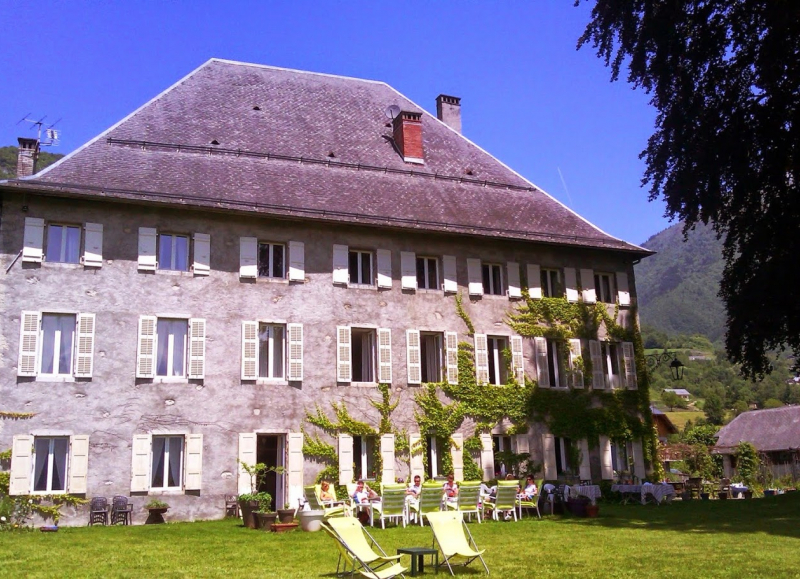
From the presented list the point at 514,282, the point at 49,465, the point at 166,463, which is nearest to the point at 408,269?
the point at 514,282

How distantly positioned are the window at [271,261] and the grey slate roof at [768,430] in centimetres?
3385

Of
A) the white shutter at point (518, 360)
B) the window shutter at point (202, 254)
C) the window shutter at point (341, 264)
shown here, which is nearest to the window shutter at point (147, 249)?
the window shutter at point (202, 254)

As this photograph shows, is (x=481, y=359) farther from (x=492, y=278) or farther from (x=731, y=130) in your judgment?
(x=731, y=130)

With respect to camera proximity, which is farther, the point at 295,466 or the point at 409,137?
the point at 409,137

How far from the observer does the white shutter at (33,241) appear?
19000 millimetres

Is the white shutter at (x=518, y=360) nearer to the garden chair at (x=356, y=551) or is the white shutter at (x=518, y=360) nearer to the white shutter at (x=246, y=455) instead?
the white shutter at (x=246, y=455)

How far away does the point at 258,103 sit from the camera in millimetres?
25812

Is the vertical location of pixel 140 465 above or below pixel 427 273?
below

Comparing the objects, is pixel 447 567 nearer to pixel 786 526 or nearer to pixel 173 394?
pixel 786 526

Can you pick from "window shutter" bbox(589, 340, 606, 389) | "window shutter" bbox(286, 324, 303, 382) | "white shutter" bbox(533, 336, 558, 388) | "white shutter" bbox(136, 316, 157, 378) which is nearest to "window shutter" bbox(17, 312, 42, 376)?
"white shutter" bbox(136, 316, 157, 378)

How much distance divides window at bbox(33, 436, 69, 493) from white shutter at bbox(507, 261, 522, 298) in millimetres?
12821

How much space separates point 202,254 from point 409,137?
8946 mm

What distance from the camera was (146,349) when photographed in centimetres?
1952

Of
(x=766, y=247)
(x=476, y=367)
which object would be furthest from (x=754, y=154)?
(x=476, y=367)
